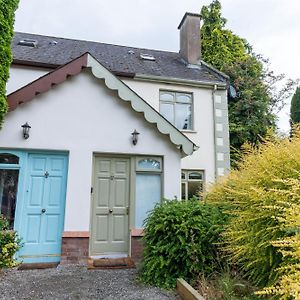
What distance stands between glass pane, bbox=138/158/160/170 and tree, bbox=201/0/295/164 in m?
8.87

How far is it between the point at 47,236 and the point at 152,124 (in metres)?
3.86

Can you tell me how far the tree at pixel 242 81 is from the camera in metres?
18.5

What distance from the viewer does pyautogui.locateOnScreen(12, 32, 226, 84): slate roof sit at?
36.8 feet

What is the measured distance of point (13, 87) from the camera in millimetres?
10219

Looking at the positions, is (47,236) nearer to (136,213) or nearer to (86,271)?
(86,271)

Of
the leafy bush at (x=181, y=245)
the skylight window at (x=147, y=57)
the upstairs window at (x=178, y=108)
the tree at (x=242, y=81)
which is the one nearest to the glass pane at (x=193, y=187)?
the upstairs window at (x=178, y=108)

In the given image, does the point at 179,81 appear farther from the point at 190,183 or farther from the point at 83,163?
the point at 83,163

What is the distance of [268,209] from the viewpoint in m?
3.35

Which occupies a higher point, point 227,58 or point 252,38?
point 252,38

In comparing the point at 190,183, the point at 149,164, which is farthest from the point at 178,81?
the point at 149,164

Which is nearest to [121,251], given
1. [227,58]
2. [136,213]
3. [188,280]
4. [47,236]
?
[136,213]

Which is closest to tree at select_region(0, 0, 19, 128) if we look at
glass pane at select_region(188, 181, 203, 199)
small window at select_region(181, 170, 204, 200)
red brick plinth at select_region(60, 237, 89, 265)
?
red brick plinth at select_region(60, 237, 89, 265)

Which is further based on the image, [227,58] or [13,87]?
[227,58]

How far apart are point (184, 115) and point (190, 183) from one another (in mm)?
2832
